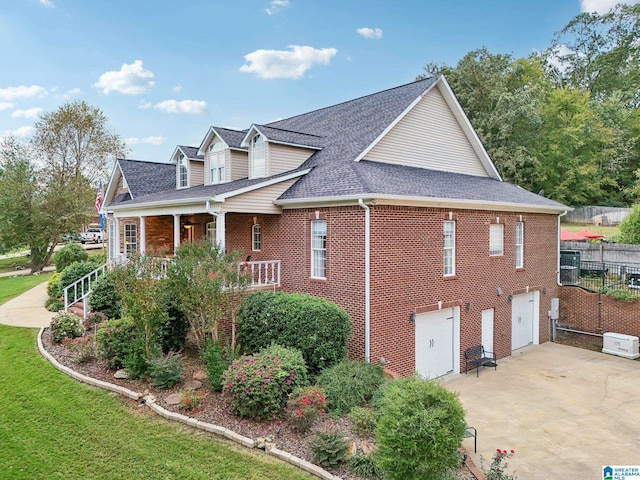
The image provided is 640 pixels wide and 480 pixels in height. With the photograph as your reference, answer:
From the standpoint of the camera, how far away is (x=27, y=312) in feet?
53.1

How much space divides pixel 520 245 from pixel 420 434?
12870 millimetres

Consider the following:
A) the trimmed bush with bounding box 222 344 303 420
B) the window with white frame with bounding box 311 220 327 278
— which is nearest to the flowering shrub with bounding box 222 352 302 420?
the trimmed bush with bounding box 222 344 303 420

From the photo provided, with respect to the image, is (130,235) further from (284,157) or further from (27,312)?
(284,157)

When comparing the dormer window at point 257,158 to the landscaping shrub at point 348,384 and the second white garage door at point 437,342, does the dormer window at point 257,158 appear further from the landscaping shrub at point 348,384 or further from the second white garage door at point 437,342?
the landscaping shrub at point 348,384

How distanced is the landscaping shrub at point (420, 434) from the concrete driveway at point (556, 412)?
105 inches

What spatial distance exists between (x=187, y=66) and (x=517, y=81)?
101 feet

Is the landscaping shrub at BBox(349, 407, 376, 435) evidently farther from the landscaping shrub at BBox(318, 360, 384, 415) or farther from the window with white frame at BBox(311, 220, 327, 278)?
the window with white frame at BBox(311, 220, 327, 278)

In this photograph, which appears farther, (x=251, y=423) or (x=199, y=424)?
(x=251, y=423)

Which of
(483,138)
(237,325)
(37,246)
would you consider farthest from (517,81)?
(37,246)

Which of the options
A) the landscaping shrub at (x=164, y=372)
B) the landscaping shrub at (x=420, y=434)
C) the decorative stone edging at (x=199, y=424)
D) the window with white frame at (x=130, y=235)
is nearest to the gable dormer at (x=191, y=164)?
the window with white frame at (x=130, y=235)

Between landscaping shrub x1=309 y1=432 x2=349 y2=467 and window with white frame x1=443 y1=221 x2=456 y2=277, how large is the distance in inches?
299

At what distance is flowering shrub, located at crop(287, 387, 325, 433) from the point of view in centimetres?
748

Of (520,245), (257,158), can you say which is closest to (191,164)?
(257,158)
